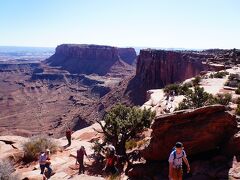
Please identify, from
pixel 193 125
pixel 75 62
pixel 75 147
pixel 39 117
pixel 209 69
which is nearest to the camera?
pixel 193 125

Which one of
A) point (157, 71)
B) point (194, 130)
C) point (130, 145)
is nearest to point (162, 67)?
point (157, 71)

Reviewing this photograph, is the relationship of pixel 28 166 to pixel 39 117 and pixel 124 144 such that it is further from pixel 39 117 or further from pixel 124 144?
pixel 39 117

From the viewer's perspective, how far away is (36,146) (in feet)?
70.8

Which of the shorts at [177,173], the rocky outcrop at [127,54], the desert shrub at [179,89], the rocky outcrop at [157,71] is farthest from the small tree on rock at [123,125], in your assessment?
the rocky outcrop at [127,54]

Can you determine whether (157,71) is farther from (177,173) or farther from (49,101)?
(177,173)

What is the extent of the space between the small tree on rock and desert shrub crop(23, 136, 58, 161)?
486cm

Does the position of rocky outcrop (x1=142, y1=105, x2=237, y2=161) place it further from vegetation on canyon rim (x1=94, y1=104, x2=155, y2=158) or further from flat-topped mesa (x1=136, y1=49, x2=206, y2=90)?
flat-topped mesa (x1=136, y1=49, x2=206, y2=90)

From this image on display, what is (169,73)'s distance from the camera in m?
77.6

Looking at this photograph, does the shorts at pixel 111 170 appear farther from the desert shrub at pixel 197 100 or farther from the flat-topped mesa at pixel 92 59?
the flat-topped mesa at pixel 92 59

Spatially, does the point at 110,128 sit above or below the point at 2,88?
above

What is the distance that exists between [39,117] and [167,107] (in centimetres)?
8046

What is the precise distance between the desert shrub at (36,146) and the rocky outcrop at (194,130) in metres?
9.41

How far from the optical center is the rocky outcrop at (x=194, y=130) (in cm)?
1355

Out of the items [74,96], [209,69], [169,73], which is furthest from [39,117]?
[209,69]
